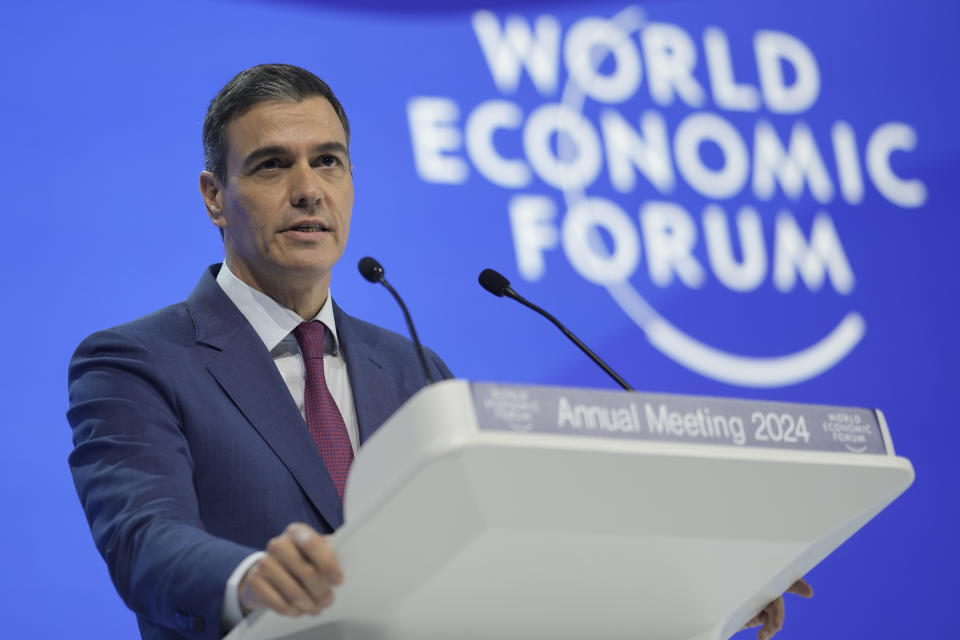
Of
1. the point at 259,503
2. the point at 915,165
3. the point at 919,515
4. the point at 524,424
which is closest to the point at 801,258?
the point at 915,165

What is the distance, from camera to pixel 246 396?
80.7 inches

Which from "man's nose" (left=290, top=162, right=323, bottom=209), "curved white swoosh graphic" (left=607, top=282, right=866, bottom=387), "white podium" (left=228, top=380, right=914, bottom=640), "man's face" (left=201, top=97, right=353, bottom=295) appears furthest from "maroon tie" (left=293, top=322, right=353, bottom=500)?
"curved white swoosh graphic" (left=607, top=282, right=866, bottom=387)

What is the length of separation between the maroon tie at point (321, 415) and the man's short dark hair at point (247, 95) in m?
0.42

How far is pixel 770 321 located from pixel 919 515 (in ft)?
2.90

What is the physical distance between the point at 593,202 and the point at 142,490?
7.59 ft

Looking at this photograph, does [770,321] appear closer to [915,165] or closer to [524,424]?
[915,165]

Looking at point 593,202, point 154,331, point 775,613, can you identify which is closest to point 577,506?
point 775,613

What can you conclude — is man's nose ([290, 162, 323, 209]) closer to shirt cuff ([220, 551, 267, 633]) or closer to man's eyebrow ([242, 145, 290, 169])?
man's eyebrow ([242, 145, 290, 169])

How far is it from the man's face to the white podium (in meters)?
1.12

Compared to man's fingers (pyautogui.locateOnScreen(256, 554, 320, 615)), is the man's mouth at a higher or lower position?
higher

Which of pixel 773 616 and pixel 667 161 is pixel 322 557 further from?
pixel 667 161

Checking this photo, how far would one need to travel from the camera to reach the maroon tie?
81.7 inches

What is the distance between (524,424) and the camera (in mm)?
1090

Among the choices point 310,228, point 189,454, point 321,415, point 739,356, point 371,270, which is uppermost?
point 739,356
